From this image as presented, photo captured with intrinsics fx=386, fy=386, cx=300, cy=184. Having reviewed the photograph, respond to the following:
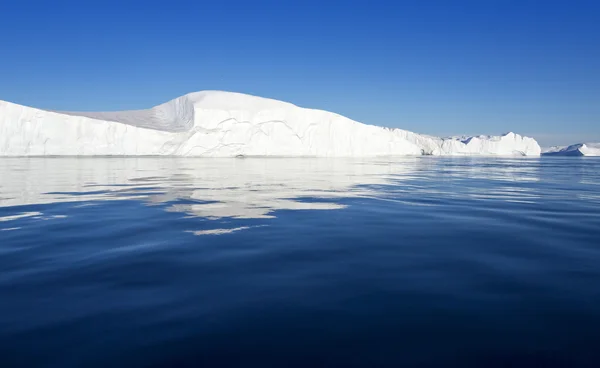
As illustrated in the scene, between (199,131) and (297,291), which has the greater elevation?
(199,131)

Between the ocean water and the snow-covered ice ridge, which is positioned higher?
the snow-covered ice ridge

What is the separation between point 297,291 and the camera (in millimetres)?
3547

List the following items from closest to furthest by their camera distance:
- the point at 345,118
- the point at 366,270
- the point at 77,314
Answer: the point at 77,314 → the point at 366,270 → the point at 345,118

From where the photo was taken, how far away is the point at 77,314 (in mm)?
3000

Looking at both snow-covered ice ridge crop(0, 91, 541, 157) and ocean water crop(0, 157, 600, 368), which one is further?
snow-covered ice ridge crop(0, 91, 541, 157)

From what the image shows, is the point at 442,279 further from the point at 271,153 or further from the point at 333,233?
the point at 271,153

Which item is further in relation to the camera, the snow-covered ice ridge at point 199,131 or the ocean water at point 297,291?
the snow-covered ice ridge at point 199,131

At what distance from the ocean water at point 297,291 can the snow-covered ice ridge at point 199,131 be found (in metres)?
39.8

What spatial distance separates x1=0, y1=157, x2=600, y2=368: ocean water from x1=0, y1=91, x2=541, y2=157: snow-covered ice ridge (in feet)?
131

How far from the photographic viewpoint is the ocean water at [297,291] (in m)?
2.50

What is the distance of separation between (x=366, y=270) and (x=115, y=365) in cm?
261

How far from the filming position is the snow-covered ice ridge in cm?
4156

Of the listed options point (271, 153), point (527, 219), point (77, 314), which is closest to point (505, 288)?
point (77, 314)

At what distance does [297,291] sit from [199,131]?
4411cm
